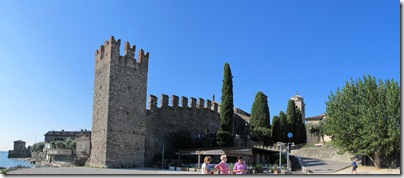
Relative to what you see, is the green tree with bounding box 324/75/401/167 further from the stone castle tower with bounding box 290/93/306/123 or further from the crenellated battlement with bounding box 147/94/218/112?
the stone castle tower with bounding box 290/93/306/123

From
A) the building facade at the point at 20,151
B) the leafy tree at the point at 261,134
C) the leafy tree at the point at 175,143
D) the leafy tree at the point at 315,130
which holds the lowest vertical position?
the building facade at the point at 20,151

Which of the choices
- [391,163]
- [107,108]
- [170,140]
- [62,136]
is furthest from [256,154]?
[62,136]

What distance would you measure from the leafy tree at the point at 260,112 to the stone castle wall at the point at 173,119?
6197 mm

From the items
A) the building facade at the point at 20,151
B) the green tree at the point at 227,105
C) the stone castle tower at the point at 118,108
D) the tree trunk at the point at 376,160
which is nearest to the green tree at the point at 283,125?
the green tree at the point at 227,105

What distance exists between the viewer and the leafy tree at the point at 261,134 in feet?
138

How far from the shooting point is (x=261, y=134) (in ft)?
138

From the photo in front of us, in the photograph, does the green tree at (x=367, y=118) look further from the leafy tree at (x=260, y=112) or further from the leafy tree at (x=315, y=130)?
the leafy tree at (x=315, y=130)

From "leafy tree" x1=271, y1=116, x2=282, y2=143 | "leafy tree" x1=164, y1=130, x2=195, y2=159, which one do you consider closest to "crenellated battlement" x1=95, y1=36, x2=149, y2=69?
"leafy tree" x1=164, y1=130, x2=195, y2=159

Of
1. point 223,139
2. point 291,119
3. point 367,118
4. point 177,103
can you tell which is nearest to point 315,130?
point 291,119

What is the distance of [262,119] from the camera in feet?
144

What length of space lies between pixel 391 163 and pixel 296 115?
23443mm

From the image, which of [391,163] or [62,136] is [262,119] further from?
[62,136]

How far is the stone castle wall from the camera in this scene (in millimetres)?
31266

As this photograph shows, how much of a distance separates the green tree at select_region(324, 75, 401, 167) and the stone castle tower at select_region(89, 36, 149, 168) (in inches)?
548
